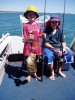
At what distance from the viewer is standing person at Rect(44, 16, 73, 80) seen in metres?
4.18

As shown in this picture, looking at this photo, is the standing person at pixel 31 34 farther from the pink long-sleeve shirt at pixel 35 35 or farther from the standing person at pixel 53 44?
the standing person at pixel 53 44

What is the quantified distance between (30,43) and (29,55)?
23cm

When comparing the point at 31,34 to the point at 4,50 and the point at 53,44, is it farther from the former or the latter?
the point at 4,50

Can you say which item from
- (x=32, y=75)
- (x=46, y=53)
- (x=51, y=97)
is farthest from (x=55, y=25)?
(x=51, y=97)

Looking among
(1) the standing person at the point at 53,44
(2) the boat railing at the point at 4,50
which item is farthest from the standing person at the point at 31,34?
(2) the boat railing at the point at 4,50

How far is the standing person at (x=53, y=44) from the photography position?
13.7ft

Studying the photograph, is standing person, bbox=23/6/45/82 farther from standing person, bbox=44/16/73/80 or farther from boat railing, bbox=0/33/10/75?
boat railing, bbox=0/33/10/75

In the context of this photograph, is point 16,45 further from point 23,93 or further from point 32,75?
point 23,93

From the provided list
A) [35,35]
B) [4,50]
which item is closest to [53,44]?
[35,35]

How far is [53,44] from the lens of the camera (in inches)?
172

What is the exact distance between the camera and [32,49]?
4.07 meters

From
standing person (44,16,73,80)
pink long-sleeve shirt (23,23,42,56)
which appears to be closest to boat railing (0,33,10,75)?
pink long-sleeve shirt (23,23,42,56)

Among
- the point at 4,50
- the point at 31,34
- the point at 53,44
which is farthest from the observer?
the point at 4,50

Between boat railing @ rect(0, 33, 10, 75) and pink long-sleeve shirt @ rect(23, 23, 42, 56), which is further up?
pink long-sleeve shirt @ rect(23, 23, 42, 56)
